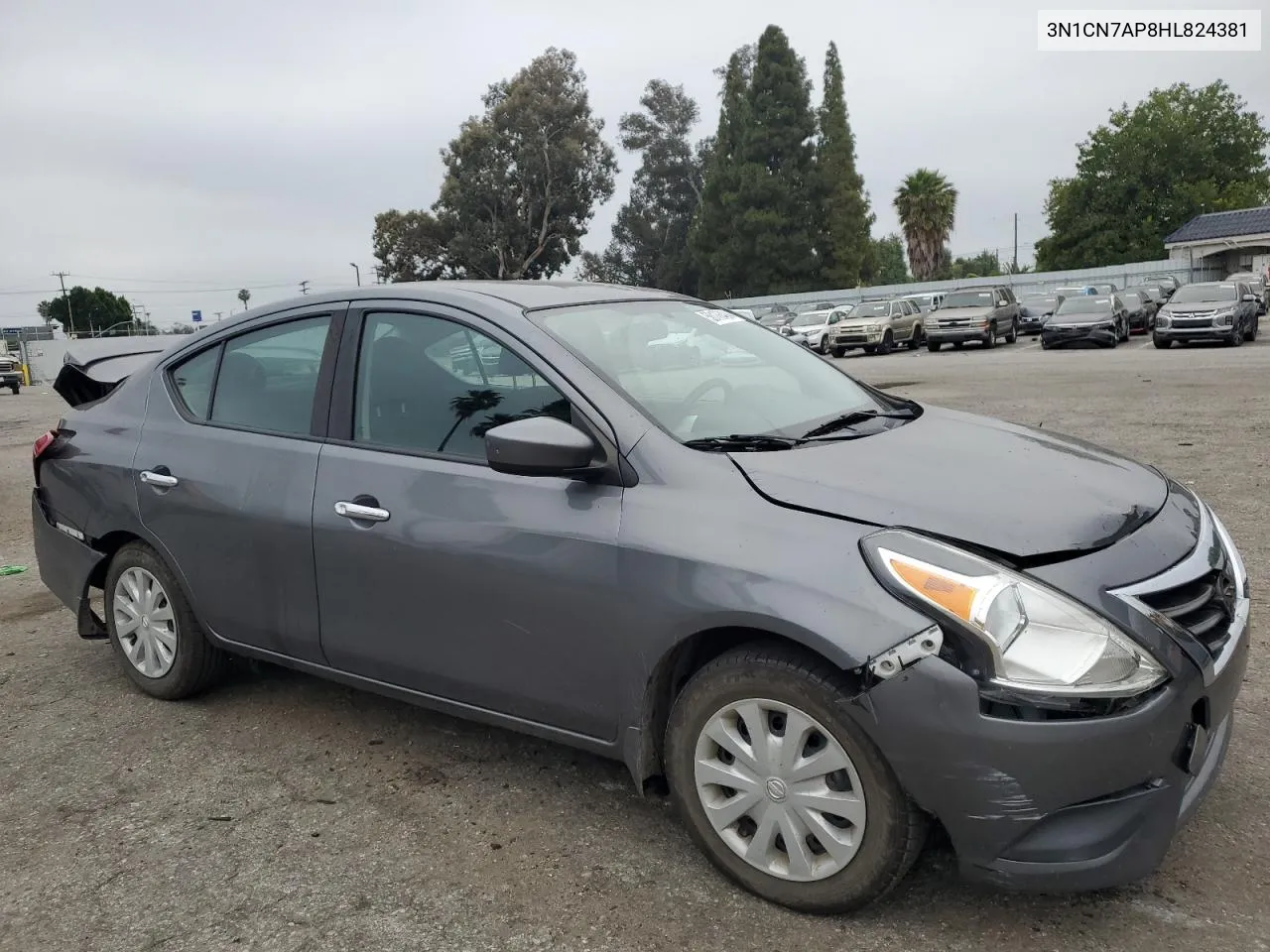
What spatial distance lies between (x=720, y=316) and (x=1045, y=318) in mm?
30474

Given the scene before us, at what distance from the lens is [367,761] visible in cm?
363

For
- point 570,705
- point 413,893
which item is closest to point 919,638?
point 570,705

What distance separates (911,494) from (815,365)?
1.35 meters

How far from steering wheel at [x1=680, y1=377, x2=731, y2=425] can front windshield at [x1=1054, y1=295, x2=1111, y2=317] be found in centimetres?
2597

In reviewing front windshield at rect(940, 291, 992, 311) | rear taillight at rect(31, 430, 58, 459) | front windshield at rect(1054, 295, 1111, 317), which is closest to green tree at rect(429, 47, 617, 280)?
front windshield at rect(940, 291, 992, 311)

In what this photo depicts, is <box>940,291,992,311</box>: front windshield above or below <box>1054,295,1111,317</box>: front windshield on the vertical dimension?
above

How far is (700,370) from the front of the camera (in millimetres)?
3396

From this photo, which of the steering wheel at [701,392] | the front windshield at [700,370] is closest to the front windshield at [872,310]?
the front windshield at [700,370]

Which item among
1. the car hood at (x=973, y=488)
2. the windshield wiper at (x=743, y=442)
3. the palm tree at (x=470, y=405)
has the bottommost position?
the car hood at (x=973, y=488)

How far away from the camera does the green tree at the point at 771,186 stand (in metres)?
55.8

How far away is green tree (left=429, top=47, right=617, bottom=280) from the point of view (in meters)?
53.6

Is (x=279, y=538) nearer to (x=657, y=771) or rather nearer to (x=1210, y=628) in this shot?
(x=657, y=771)

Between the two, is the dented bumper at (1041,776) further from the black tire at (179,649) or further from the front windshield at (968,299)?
the front windshield at (968,299)

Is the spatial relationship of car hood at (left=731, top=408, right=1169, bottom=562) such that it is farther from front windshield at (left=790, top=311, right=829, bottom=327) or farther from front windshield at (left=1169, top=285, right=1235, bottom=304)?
front windshield at (left=790, top=311, right=829, bottom=327)
